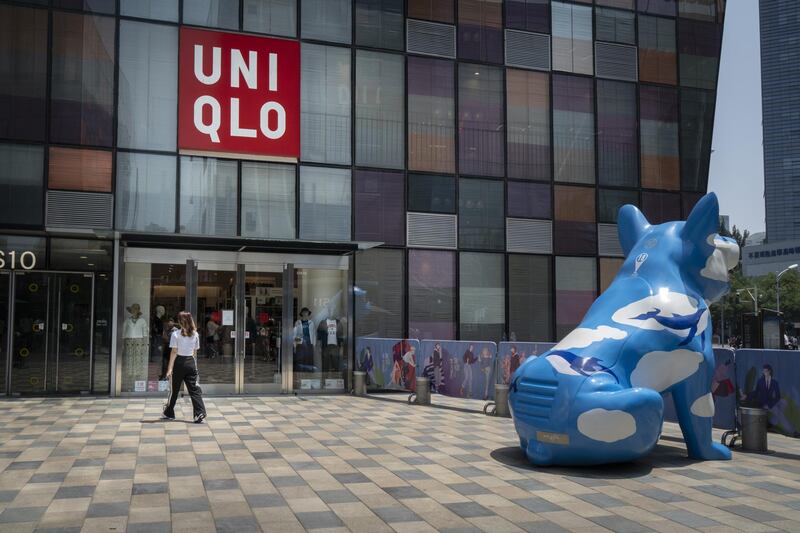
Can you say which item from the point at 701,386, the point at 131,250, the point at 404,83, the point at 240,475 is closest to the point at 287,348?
the point at 131,250

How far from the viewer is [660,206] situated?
74.4 feet

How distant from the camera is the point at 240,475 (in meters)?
8.98

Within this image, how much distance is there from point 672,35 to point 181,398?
17.7 m

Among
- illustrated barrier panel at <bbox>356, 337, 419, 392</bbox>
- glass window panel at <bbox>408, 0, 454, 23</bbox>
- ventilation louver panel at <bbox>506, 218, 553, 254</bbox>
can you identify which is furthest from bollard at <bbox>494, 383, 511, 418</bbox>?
glass window panel at <bbox>408, 0, 454, 23</bbox>

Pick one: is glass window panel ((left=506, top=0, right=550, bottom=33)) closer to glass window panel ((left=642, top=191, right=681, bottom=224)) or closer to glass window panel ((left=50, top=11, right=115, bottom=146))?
glass window panel ((left=642, top=191, right=681, bottom=224))

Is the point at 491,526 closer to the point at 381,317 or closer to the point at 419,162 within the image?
the point at 381,317

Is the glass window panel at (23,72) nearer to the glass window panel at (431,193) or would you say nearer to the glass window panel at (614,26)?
the glass window panel at (431,193)

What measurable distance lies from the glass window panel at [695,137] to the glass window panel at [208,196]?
44.0 feet

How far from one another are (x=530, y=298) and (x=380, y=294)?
4368mm

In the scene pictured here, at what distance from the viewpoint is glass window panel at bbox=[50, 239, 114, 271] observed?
17.8 meters

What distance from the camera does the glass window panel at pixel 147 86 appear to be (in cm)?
1831

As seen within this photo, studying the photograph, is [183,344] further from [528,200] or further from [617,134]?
[617,134]

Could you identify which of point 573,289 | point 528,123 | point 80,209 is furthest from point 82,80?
point 573,289

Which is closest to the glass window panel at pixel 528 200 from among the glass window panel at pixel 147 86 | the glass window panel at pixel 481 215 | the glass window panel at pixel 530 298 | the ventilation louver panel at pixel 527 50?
the glass window panel at pixel 481 215
